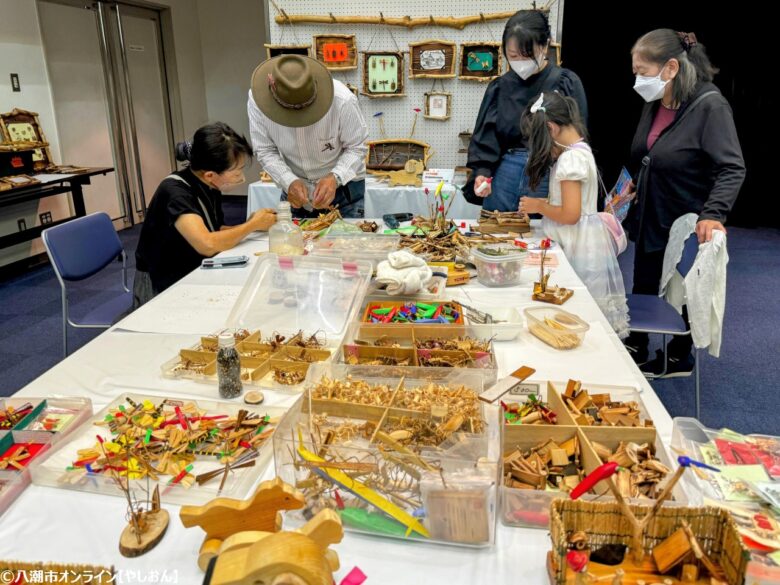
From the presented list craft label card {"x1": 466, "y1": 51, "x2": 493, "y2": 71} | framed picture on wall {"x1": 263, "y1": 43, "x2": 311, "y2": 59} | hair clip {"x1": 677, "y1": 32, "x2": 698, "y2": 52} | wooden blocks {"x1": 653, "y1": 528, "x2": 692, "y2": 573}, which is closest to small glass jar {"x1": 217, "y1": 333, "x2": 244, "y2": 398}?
wooden blocks {"x1": 653, "y1": 528, "x2": 692, "y2": 573}

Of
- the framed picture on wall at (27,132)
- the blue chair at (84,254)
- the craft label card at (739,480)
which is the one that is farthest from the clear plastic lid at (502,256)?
the framed picture on wall at (27,132)

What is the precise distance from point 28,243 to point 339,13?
3.41 m

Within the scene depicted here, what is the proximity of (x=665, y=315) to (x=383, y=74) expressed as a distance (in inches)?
124

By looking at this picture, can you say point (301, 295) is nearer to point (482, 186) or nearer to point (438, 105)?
point (482, 186)

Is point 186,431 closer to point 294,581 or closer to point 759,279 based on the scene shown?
point 294,581

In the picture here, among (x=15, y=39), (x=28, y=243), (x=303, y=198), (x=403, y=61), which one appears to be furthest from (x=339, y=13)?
(x=28, y=243)

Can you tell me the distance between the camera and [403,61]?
4773mm

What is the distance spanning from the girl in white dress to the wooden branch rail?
2.28 meters

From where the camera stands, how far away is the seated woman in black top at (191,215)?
8.13 ft

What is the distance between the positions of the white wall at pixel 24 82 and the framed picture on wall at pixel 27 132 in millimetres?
99

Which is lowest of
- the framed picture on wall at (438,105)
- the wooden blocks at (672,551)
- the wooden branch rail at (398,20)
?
the wooden blocks at (672,551)

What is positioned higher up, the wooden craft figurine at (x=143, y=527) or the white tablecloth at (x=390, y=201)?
the white tablecloth at (x=390, y=201)

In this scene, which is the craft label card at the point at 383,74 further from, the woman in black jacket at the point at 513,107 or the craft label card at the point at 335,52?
the woman in black jacket at the point at 513,107

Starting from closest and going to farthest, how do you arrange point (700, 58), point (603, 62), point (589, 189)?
point (589, 189) < point (700, 58) < point (603, 62)
